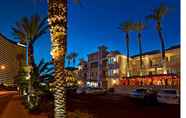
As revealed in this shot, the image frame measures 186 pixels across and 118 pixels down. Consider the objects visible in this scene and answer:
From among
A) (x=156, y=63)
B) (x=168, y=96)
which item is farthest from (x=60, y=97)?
(x=156, y=63)

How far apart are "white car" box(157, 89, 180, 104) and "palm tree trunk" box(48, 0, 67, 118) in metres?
21.2

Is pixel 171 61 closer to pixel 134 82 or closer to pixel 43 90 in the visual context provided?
pixel 134 82

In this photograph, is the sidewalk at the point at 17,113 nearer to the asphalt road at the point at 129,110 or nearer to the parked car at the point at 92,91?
the asphalt road at the point at 129,110

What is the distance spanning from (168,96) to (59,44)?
2254 centimetres

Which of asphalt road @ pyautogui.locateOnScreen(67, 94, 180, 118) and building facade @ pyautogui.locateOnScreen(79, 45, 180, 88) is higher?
building facade @ pyautogui.locateOnScreen(79, 45, 180, 88)

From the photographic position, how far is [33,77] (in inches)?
969

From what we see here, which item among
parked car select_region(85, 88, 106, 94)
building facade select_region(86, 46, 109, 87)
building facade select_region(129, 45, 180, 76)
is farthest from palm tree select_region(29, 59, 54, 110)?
building facade select_region(86, 46, 109, 87)

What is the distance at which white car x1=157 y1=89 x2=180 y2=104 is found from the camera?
3161cm

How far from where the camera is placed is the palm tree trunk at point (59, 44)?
1116 centimetres

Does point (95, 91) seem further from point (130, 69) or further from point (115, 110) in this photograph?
point (115, 110)

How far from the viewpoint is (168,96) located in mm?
32562

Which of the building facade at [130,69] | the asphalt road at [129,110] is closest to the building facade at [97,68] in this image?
the building facade at [130,69]

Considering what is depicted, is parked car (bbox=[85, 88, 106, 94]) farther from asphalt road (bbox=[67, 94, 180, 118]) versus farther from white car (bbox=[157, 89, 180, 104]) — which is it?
white car (bbox=[157, 89, 180, 104])
